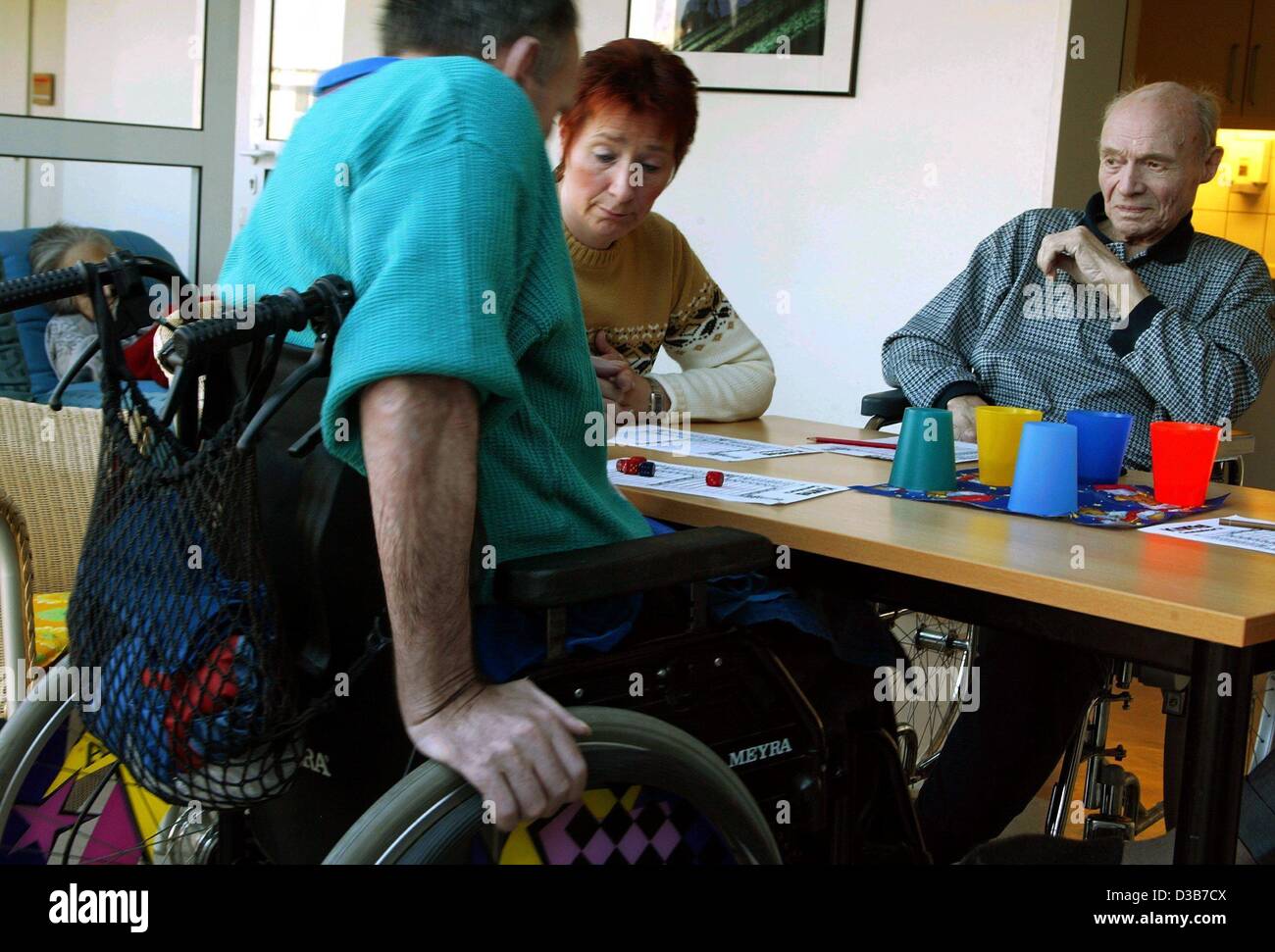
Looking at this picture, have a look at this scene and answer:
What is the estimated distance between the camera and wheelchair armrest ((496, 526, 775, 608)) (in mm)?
1036

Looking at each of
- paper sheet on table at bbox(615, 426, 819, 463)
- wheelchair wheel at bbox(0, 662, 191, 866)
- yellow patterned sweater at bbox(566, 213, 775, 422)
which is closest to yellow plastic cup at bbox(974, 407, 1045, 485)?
paper sheet on table at bbox(615, 426, 819, 463)

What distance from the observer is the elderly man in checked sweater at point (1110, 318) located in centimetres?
229

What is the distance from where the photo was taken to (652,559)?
1085mm

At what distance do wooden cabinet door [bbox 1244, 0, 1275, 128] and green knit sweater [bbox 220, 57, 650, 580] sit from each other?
509cm

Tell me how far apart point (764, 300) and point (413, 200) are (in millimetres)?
3438

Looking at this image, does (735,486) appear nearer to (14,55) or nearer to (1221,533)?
(1221,533)

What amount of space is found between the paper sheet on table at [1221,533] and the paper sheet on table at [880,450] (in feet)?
1.48

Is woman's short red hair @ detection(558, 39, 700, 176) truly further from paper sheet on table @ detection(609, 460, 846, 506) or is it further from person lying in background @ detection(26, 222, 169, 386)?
person lying in background @ detection(26, 222, 169, 386)

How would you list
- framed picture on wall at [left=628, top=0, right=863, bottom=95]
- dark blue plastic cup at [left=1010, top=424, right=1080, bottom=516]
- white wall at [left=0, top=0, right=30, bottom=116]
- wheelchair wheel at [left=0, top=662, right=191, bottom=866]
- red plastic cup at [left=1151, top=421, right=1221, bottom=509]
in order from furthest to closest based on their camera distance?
1. white wall at [left=0, top=0, right=30, bottom=116]
2. framed picture on wall at [left=628, top=0, right=863, bottom=95]
3. red plastic cup at [left=1151, top=421, right=1221, bottom=509]
4. dark blue plastic cup at [left=1010, top=424, right=1080, bottom=516]
5. wheelchair wheel at [left=0, top=662, right=191, bottom=866]

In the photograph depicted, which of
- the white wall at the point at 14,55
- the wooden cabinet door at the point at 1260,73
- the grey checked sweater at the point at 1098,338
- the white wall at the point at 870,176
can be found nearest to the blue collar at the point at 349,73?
the grey checked sweater at the point at 1098,338

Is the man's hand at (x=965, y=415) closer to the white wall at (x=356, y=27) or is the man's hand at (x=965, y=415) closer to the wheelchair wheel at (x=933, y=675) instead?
the wheelchair wheel at (x=933, y=675)

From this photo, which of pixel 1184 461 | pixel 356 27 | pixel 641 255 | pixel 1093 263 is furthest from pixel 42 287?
pixel 356 27

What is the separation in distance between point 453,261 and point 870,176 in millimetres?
3307
